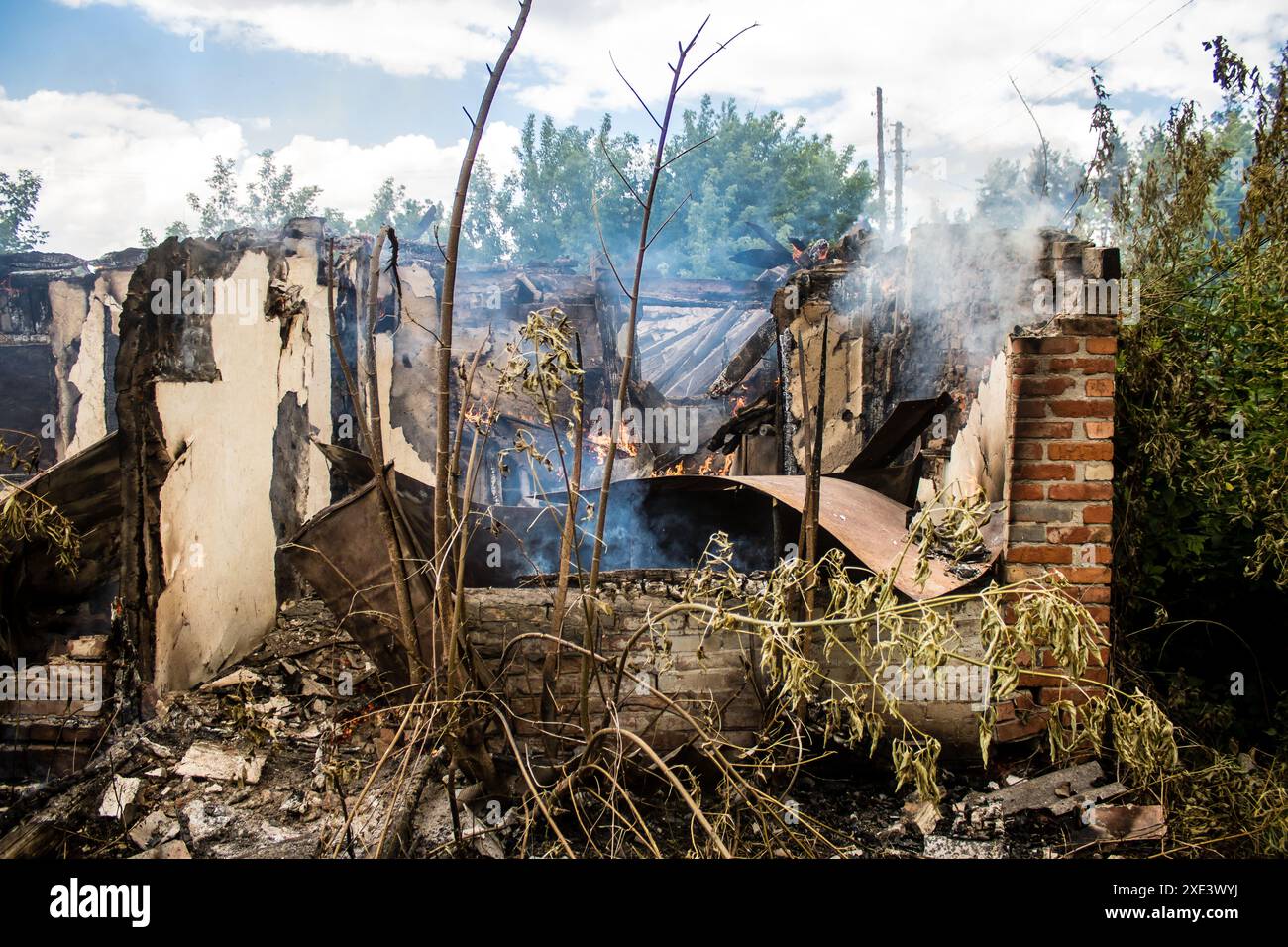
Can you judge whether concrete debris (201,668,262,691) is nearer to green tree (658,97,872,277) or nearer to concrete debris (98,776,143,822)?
concrete debris (98,776,143,822)

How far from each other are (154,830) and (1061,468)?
159 inches

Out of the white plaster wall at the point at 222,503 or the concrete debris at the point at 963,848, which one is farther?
the white plaster wall at the point at 222,503

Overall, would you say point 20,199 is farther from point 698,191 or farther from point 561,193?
point 698,191

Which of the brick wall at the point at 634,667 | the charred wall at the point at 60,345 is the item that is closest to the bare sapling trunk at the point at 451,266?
the brick wall at the point at 634,667

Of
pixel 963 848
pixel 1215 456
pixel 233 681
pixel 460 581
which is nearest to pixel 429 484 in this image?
pixel 233 681

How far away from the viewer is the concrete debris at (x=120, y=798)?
324 centimetres

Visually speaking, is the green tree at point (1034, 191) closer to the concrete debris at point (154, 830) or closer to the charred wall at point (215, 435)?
the charred wall at point (215, 435)

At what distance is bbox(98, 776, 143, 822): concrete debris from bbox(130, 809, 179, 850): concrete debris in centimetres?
7

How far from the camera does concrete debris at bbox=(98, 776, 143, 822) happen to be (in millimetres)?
3238

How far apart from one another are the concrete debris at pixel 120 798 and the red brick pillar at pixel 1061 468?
3657 mm

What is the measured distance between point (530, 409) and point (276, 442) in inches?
151

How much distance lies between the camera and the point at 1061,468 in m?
3.27

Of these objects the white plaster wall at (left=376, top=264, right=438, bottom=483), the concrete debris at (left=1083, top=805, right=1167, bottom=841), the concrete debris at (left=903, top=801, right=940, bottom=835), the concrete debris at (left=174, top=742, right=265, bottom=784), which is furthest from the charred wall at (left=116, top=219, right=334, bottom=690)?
the concrete debris at (left=1083, top=805, right=1167, bottom=841)
